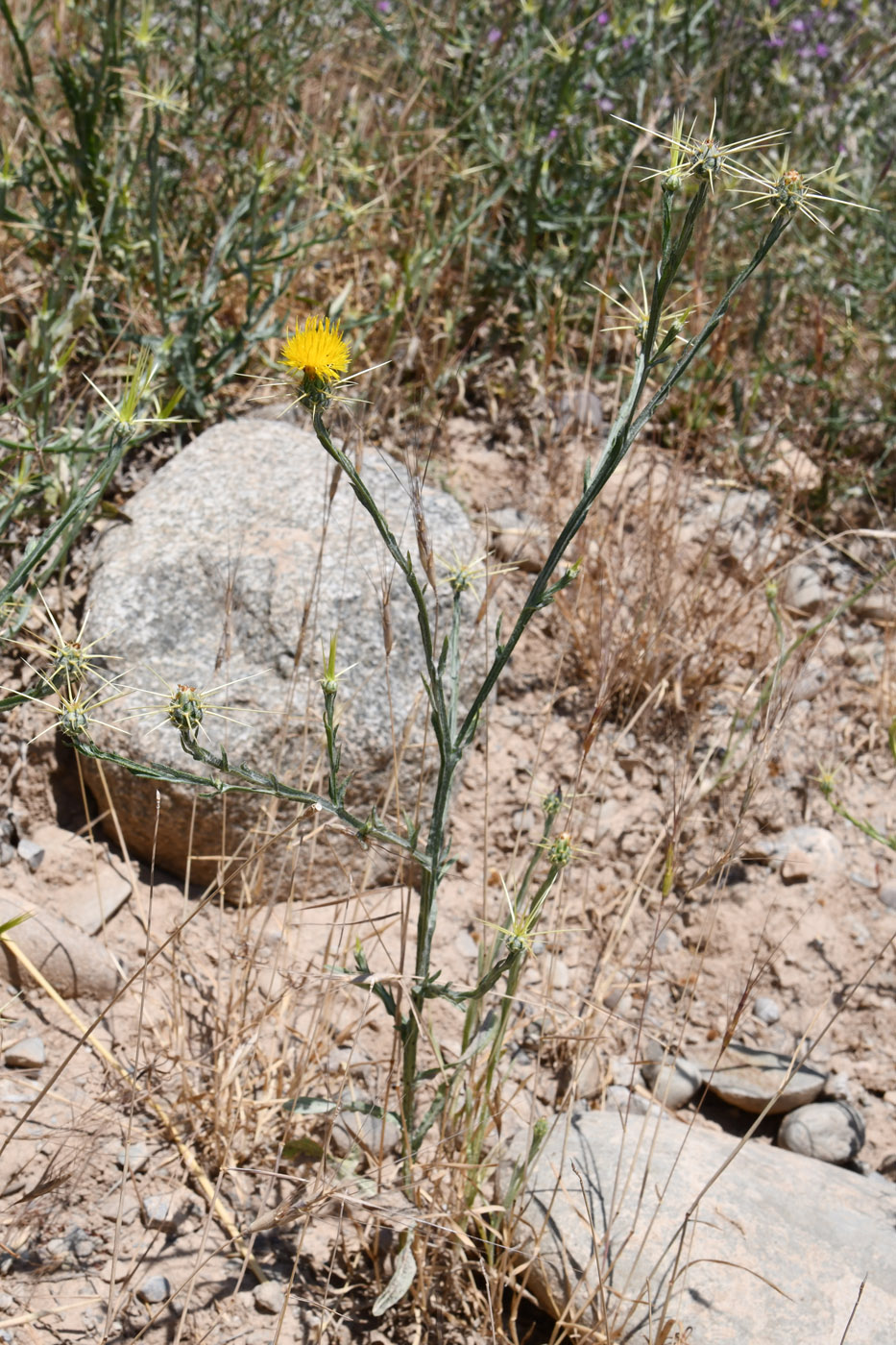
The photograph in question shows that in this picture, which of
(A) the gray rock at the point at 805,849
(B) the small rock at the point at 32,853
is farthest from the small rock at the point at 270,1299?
(A) the gray rock at the point at 805,849

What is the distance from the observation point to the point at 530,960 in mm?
2484

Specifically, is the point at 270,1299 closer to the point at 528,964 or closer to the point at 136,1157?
the point at 136,1157

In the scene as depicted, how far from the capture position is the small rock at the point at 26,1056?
2.07 meters

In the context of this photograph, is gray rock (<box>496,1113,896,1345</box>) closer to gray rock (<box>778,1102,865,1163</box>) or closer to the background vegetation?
gray rock (<box>778,1102,865,1163</box>)

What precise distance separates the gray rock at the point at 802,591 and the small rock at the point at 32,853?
89.3 inches

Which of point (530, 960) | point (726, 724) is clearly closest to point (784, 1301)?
point (530, 960)

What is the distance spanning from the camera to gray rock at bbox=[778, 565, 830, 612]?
336cm

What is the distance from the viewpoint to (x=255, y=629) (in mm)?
2570

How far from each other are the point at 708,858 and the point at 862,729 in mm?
677

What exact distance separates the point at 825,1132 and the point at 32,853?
183 cm

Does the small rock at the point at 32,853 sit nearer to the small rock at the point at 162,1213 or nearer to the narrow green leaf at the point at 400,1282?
the small rock at the point at 162,1213

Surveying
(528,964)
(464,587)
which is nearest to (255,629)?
(528,964)

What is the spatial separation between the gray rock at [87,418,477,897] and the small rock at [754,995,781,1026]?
3.21ft

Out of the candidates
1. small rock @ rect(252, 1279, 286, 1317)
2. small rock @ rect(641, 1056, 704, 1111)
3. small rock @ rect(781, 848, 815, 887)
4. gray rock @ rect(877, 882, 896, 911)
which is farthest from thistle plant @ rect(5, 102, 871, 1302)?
gray rock @ rect(877, 882, 896, 911)
